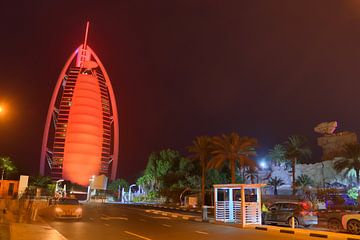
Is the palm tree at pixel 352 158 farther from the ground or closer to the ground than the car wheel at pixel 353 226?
farther from the ground

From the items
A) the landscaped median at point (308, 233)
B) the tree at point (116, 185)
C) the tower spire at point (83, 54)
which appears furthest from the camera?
the tower spire at point (83, 54)

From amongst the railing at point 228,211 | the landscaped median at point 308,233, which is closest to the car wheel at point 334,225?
the landscaped median at point 308,233

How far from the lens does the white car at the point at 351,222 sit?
753 inches

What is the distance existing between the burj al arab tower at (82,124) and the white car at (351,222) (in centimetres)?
9896

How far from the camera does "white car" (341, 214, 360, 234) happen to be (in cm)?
1912

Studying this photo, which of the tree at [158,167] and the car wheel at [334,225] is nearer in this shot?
the car wheel at [334,225]

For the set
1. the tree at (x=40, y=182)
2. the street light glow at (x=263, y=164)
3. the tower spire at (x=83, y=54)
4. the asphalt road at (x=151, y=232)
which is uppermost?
the tower spire at (x=83, y=54)

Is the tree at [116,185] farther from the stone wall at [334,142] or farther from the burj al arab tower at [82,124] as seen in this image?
the stone wall at [334,142]

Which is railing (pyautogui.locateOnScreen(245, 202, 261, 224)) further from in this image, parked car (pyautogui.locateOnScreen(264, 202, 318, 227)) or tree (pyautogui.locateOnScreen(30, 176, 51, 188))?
tree (pyautogui.locateOnScreen(30, 176, 51, 188))

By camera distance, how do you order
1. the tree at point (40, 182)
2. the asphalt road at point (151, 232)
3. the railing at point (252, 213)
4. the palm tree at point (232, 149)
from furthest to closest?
the tree at point (40, 182) → the palm tree at point (232, 149) → the railing at point (252, 213) → the asphalt road at point (151, 232)

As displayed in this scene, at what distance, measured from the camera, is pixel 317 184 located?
93750 mm

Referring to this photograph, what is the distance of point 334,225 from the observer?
69.8ft

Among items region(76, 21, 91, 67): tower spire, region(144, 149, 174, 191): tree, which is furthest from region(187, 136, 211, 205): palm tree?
region(76, 21, 91, 67): tower spire

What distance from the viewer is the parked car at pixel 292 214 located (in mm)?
22844
